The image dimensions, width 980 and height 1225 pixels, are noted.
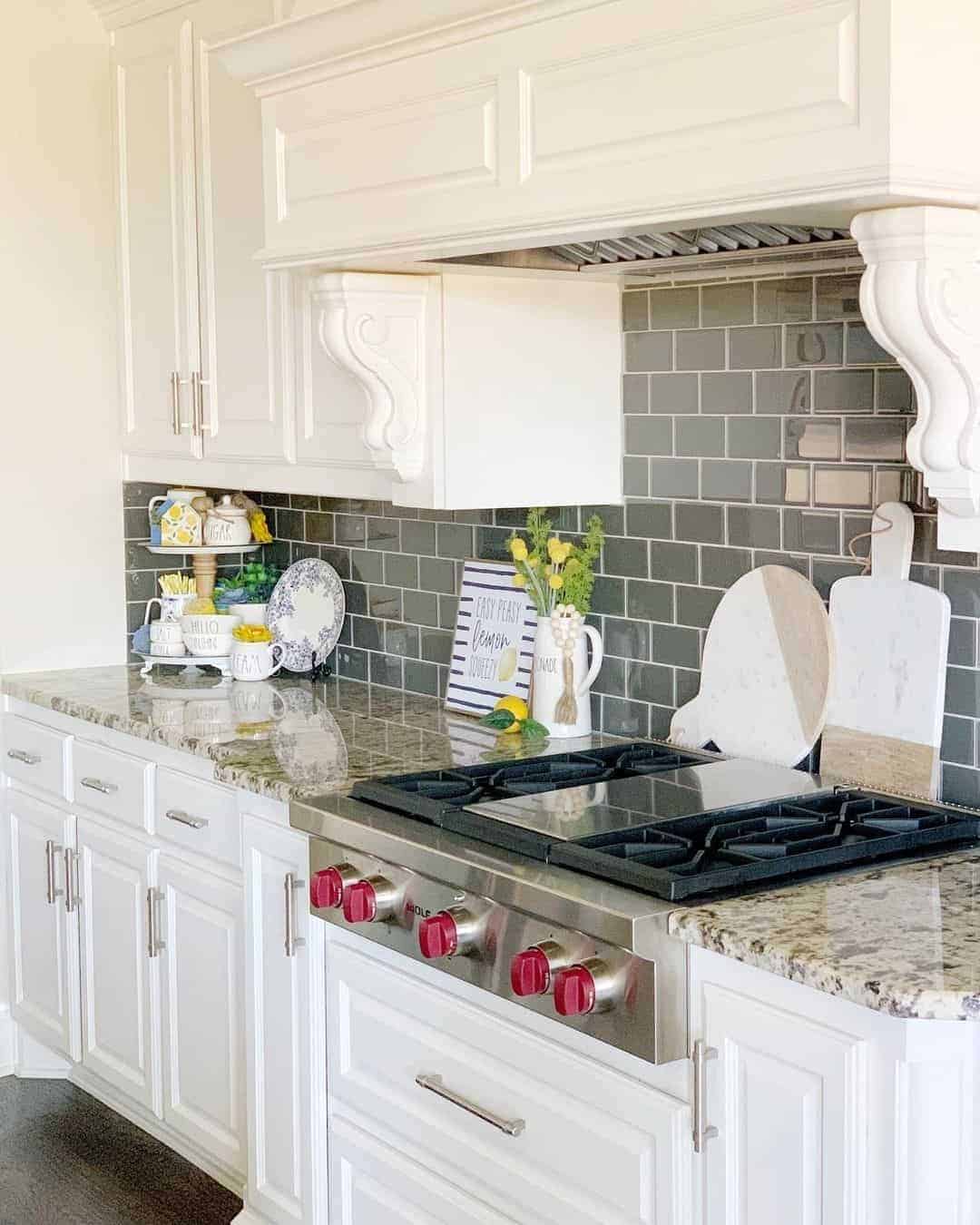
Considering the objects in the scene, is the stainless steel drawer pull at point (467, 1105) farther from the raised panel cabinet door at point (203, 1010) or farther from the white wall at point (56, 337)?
the white wall at point (56, 337)

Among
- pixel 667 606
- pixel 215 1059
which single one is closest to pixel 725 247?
pixel 667 606

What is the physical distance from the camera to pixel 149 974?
339 cm

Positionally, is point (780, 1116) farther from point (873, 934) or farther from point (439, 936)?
point (439, 936)

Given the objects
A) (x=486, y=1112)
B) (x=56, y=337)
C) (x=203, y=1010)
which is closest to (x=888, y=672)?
(x=486, y=1112)

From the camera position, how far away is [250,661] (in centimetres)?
382

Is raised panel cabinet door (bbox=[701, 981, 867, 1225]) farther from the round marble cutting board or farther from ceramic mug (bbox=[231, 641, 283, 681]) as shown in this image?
ceramic mug (bbox=[231, 641, 283, 681])

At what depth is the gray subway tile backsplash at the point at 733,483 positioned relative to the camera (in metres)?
2.52

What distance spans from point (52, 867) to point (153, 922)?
48 centimetres

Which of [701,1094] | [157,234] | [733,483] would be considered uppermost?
[157,234]

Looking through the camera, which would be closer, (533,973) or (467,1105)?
(533,973)

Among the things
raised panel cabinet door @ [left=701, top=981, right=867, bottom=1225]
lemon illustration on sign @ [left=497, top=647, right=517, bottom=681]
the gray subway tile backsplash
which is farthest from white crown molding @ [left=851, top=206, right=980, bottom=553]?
lemon illustration on sign @ [left=497, top=647, right=517, bottom=681]

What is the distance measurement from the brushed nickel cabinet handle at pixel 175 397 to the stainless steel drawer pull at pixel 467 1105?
1.80m

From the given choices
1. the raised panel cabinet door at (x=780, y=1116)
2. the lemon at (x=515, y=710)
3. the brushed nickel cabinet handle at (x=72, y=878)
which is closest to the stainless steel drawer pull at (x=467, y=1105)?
the raised panel cabinet door at (x=780, y=1116)

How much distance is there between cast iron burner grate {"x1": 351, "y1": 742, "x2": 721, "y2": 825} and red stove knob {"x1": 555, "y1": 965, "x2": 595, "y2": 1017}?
497 millimetres
